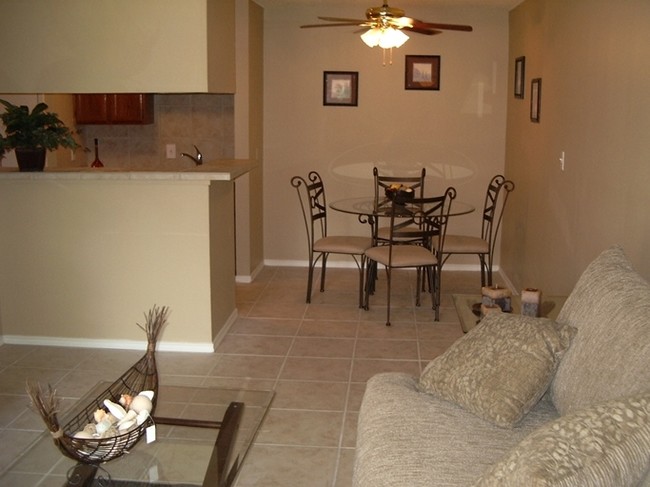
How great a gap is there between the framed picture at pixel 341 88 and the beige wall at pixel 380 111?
1.7 inches

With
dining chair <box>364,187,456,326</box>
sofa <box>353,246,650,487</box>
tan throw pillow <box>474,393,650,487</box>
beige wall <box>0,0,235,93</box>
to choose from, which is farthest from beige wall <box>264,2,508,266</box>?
tan throw pillow <box>474,393,650,487</box>

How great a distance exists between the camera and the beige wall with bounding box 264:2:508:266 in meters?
6.71

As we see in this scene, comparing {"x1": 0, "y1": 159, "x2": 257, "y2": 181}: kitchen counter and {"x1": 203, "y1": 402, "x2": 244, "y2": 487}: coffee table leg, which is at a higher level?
{"x1": 0, "y1": 159, "x2": 257, "y2": 181}: kitchen counter

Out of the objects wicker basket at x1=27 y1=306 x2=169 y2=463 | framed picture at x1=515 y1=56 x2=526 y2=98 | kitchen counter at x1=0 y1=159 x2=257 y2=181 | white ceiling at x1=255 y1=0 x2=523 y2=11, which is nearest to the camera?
wicker basket at x1=27 y1=306 x2=169 y2=463

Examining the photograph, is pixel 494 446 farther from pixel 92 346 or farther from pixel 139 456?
pixel 92 346

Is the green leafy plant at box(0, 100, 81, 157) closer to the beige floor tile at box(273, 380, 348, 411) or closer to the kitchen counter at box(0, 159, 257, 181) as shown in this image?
the kitchen counter at box(0, 159, 257, 181)

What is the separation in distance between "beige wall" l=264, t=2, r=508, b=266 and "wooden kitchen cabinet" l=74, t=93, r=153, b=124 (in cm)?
105

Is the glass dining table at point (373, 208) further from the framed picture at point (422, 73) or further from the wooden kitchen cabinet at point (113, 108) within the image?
the wooden kitchen cabinet at point (113, 108)

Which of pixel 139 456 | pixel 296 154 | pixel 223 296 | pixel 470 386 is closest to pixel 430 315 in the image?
pixel 223 296

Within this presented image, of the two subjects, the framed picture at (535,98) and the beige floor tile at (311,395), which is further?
the framed picture at (535,98)

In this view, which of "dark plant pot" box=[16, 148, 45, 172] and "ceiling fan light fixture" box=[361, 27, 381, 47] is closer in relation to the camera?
"dark plant pot" box=[16, 148, 45, 172]

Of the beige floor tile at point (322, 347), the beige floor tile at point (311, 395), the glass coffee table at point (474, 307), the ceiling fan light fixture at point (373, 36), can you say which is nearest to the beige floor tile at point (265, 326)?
the beige floor tile at point (322, 347)

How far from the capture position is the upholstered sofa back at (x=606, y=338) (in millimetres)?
2129

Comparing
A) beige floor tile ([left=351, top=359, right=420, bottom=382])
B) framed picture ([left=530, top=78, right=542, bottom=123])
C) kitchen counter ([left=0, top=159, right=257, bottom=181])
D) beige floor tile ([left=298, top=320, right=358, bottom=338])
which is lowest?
beige floor tile ([left=351, top=359, right=420, bottom=382])
